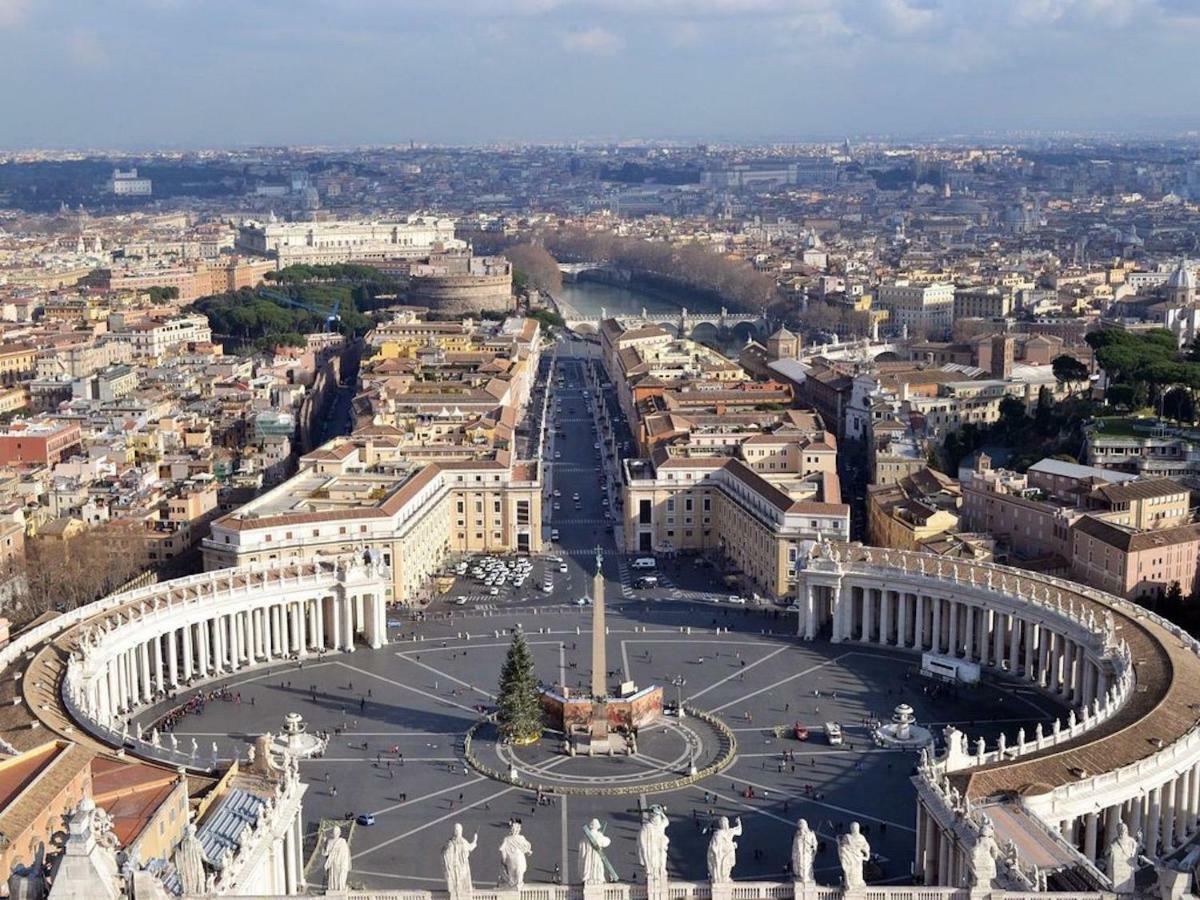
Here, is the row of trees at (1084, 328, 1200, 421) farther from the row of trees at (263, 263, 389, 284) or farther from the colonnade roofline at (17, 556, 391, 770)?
the row of trees at (263, 263, 389, 284)

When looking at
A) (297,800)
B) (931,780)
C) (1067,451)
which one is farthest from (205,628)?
(1067,451)

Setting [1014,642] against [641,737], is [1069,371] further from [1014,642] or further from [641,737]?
[641,737]

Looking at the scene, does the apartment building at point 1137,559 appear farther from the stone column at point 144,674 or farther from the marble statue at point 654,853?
the marble statue at point 654,853

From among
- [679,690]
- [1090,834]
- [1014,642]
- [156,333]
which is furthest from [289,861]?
[156,333]

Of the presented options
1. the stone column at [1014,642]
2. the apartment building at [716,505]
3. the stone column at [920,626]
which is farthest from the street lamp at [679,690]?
the apartment building at [716,505]

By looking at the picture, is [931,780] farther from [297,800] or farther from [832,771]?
[297,800]
